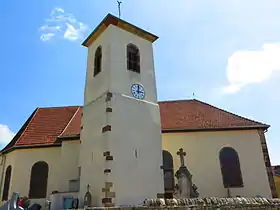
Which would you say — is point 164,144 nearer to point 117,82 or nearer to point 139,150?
point 139,150

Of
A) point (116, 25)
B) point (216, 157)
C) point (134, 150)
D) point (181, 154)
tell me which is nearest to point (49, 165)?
point (134, 150)

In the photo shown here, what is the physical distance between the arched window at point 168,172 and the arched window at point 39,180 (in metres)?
6.66

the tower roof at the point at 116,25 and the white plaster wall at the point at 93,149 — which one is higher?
the tower roof at the point at 116,25

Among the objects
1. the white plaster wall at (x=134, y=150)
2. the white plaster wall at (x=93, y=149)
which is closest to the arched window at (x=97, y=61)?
the white plaster wall at (x=93, y=149)

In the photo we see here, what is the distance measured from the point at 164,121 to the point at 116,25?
20.9 feet

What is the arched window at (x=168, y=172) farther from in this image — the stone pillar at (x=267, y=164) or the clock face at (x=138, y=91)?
the stone pillar at (x=267, y=164)

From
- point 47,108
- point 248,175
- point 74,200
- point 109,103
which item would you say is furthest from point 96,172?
point 47,108

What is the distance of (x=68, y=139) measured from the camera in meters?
16.6

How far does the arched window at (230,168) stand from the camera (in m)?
15.7

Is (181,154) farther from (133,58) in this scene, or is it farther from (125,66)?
(133,58)

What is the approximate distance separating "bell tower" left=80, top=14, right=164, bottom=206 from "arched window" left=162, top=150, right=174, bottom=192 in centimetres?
217

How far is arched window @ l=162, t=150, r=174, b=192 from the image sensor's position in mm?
15424

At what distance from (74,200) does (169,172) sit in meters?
5.26

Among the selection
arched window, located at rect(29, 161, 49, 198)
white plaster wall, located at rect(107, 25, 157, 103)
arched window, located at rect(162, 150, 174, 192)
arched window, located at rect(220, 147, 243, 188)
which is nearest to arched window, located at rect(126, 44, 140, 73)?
white plaster wall, located at rect(107, 25, 157, 103)
